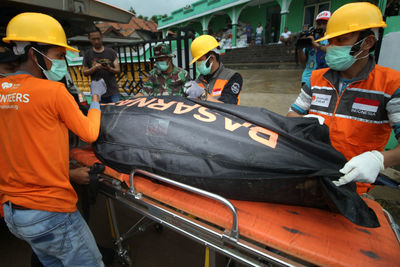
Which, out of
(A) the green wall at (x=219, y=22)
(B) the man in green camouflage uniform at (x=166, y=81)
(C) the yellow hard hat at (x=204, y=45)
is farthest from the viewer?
(A) the green wall at (x=219, y=22)

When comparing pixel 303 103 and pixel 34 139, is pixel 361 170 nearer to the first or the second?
pixel 303 103

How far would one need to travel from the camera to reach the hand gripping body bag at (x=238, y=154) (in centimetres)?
100

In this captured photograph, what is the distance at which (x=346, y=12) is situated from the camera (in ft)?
4.30

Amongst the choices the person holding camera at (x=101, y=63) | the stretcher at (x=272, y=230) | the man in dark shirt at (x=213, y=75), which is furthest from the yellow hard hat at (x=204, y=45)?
the person holding camera at (x=101, y=63)

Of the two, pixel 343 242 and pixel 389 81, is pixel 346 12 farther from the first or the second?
pixel 343 242

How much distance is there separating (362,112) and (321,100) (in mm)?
276

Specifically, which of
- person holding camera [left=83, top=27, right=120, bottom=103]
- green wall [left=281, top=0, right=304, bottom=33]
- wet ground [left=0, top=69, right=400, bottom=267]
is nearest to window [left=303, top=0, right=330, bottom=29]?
green wall [left=281, top=0, right=304, bottom=33]

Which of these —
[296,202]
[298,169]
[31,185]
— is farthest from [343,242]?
[31,185]

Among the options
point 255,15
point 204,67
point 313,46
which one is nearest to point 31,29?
point 204,67

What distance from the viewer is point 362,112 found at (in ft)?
4.57

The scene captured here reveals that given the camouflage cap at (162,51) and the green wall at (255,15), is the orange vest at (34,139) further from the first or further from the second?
the green wall at (255,15)

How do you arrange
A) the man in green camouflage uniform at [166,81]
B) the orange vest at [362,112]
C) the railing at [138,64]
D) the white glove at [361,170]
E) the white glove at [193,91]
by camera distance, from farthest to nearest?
the railing at [138,64] → the man in green camouflage uniform at [166,81] → the white glove at [193,91] → the orange vest at [362,112] → the white glove at [361,170]

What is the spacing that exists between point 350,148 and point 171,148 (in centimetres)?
123

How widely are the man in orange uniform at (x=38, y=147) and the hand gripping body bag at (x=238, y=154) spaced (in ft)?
1.07
